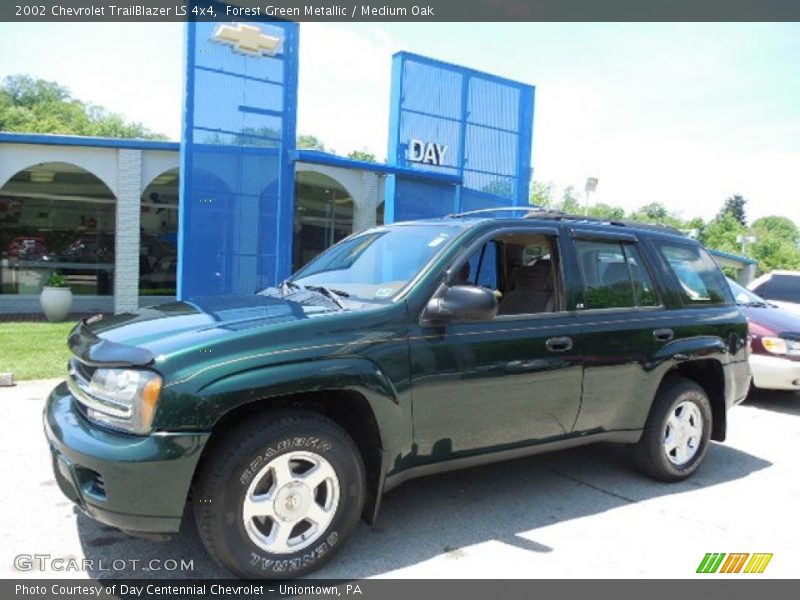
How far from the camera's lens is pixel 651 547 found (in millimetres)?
3654

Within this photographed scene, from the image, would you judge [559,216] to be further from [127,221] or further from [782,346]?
[127,221]

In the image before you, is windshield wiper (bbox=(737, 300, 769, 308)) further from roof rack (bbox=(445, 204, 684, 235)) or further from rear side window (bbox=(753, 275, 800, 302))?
roof rack (bbox=(445, 204, 684, 235))

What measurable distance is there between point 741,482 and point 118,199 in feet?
41.4

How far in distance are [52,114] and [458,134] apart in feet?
200

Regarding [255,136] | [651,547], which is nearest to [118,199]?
[255,136]

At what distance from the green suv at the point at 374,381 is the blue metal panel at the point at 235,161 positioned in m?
5.82

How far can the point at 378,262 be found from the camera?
399cm

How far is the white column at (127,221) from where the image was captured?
528 inches

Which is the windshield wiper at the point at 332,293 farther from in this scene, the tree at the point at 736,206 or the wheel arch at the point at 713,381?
the tree at the point at 736,206

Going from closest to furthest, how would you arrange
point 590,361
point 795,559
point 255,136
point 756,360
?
1. point 795,559
2. point 590,361
3. point 756,360
4. point 255,136

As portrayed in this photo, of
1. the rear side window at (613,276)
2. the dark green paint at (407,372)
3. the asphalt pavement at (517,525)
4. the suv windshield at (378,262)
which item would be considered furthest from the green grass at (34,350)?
the rear side window at (613,276)

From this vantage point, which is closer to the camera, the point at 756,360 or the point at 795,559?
the point at 795,559

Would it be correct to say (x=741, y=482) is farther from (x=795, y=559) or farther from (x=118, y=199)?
(x=118, y=199)

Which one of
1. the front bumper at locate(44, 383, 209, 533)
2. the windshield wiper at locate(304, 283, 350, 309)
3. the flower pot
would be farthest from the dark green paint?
the flower pot
